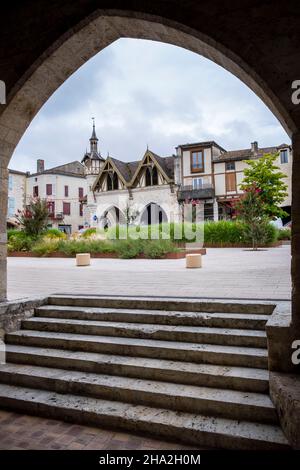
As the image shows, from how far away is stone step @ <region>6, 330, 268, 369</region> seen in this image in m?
2.79

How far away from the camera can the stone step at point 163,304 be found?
337 cm

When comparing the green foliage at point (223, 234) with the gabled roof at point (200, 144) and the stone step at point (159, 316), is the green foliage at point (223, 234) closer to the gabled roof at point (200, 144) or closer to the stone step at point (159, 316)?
the stone step at point (159, 316)

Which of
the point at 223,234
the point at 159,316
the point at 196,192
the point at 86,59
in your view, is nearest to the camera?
the point at 159,316

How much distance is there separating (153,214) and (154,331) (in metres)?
27.8

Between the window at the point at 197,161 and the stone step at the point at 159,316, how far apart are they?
87.6 feet

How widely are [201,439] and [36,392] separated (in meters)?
1.53

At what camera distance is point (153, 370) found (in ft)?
9.30

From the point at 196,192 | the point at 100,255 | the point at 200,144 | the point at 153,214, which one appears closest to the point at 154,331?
the point at 100,255

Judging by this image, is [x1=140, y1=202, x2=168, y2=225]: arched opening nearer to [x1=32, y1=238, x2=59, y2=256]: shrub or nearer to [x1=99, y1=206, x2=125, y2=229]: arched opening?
[x1=99, y1=206, x2=125, y2=229]: arched opening

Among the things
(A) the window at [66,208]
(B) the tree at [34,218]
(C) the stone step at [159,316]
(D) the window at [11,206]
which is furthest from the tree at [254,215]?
(A) the window at [66,208]

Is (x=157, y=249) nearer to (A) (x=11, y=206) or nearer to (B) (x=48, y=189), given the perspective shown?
(A) (x=11, y=206)

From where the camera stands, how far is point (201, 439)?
7.41ft

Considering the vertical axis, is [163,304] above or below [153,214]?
below
